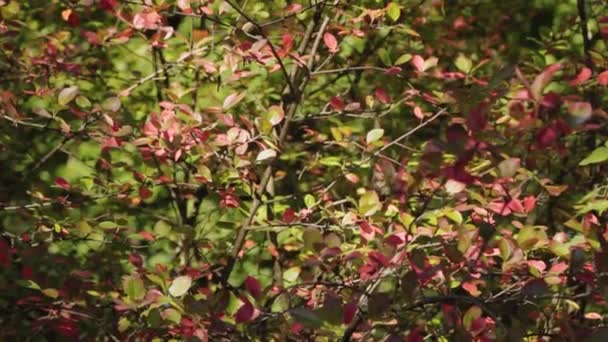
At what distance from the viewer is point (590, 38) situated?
3158 millimetres

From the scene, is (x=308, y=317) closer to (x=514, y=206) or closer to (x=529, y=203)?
(x=514, y=206)

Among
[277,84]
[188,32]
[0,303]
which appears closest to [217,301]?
[0,303]

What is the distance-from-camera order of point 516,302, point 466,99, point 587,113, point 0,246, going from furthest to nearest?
point 0,246, point 516,302, point 466,99, point 587,113

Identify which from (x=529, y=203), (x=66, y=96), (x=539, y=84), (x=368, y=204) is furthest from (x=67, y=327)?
(x=539, y=84)

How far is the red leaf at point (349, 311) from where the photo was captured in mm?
1605

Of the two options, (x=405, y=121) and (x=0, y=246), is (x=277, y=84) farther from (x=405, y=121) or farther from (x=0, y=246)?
(x=0, y=246)

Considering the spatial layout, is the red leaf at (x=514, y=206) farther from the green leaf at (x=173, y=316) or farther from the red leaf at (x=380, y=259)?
the green leaf at (x=173, y=316)

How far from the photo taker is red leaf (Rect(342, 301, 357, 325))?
161cm

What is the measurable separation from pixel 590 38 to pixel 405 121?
0.80 meters

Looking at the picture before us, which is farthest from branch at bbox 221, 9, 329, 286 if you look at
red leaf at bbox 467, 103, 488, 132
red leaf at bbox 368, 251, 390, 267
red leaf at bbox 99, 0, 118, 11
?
red leaf at bbox 467, 103, 488, 132

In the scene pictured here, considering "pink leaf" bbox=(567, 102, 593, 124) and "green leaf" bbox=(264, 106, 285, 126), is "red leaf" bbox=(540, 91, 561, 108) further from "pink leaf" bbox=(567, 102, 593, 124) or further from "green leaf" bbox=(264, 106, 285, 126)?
"green leaf" bbox=(264, 106, 285, 126)

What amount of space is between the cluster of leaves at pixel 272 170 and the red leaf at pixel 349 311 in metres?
0.02

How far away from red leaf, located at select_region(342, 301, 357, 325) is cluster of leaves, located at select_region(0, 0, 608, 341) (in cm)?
2

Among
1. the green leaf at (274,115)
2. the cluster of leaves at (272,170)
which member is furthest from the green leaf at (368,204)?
the green leaf at (274,115)
